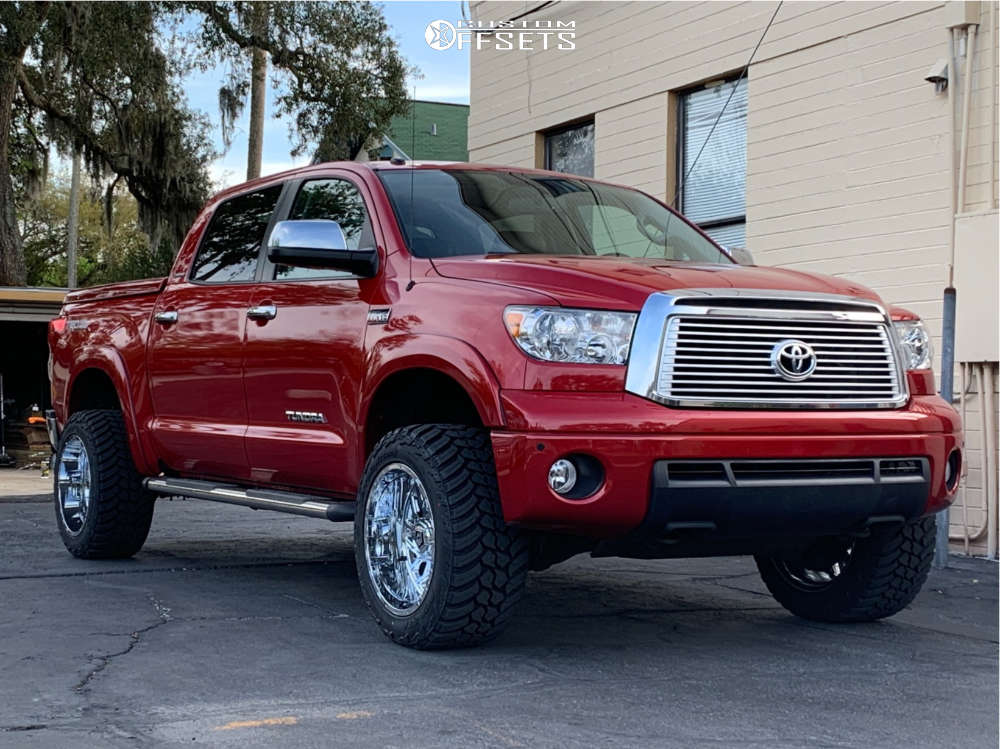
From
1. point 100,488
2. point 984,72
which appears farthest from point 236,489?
point 984,72

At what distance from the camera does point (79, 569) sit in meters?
8.03

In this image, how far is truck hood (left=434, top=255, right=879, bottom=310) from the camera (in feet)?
17.2

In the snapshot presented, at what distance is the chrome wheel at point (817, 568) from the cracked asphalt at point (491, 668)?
0.19 metres

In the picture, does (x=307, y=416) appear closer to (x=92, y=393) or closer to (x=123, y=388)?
(x=123, y=388)

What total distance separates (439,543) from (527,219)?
1.74 m

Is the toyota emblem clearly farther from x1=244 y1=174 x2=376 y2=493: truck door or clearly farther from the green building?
the green building

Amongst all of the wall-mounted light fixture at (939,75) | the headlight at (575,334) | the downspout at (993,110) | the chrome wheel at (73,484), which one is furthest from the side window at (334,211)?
the wall-mounted light fixture at (939,75)

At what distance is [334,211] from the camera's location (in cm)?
684

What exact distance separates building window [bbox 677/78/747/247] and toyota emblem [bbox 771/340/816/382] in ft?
20.7

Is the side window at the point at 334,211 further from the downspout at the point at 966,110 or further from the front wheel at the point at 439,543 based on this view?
the downspout at the point at 966,110

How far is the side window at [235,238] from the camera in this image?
7.38 metres

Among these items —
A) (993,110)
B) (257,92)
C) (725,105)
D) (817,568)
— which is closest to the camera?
(817,568)

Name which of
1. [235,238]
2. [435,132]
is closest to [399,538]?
[235,238]

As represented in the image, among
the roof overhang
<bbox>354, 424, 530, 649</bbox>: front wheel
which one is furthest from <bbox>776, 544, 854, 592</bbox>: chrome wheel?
the roof overhang
